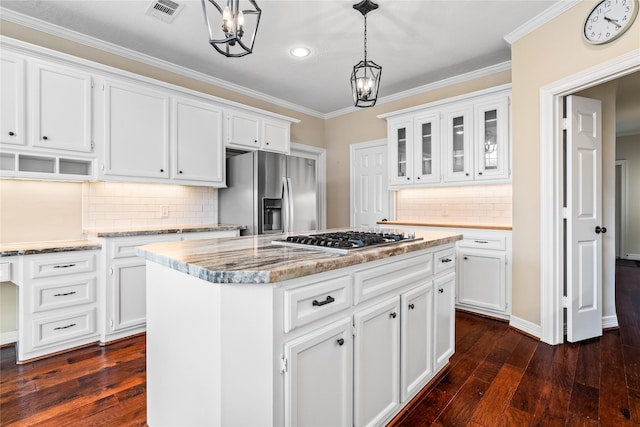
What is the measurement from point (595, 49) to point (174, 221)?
402 centimetres

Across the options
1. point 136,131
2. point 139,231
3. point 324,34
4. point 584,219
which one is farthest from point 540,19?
point 139,231

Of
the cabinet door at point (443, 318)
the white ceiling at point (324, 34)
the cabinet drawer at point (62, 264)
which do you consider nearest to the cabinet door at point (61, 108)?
the white ceiling at point (324, 34)

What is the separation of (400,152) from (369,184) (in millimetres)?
828

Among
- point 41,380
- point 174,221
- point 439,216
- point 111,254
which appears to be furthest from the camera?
point 439,216

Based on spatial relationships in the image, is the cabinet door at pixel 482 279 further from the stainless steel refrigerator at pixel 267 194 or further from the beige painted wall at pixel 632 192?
the beige painted wall at pixel 632 192

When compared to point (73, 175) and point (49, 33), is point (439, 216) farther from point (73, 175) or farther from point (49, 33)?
point (49, 33)

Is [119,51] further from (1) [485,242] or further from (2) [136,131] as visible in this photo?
(1) [485,242]

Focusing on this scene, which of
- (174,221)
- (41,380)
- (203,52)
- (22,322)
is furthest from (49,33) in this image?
(41,380)

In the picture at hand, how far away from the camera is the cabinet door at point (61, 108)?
2.49 m

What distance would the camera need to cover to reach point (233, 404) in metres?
1.13

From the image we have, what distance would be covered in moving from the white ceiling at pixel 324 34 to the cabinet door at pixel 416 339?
7.29 feet

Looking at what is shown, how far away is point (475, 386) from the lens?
205 cm

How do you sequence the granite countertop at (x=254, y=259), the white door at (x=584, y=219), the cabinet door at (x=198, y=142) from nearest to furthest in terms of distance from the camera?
1. the granite countertop at (x=254, y=259)
2. the white door at (x=584, y=219)
3. the cabinet door at (x=198, y=142)

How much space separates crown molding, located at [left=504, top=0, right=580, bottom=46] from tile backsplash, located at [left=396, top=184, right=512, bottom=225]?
58.9 inches
